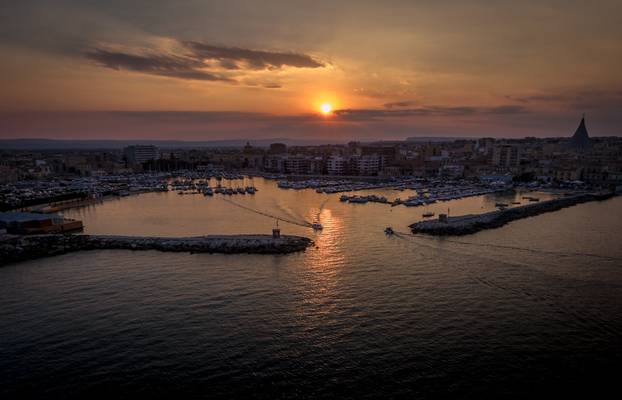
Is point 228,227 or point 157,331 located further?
point 228,227

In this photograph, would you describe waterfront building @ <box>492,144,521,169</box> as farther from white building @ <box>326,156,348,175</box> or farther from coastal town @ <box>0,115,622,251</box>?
white building @ <box>326,156,348,175</box>

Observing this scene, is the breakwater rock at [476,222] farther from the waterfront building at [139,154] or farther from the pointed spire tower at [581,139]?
the pointed spire tower at [581,139]

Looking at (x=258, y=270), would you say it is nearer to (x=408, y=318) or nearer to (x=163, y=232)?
(x=408, y=318)

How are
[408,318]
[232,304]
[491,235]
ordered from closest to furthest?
[408,318] < [232,304] < [491,235]

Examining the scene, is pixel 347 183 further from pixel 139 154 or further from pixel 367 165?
pixel 139 154

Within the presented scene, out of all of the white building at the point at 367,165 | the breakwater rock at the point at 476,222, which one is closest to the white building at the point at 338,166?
the white building at the point at 367,165

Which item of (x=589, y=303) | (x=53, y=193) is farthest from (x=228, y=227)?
(x=53, y=193)
